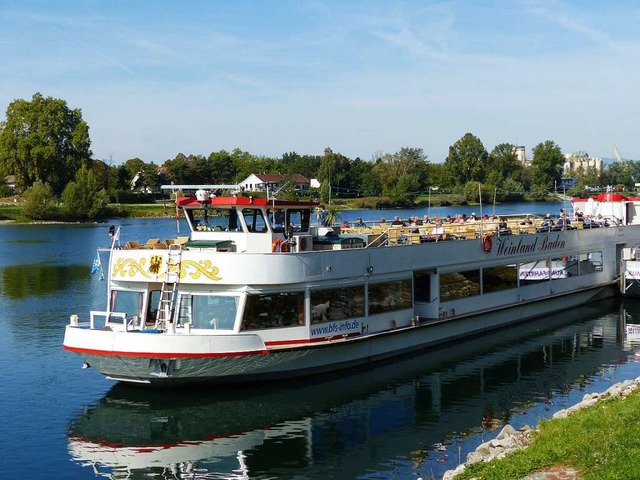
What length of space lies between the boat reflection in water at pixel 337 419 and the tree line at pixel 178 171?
72.7 metres

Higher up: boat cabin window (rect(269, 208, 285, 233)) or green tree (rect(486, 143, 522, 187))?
green tree (rect(486, 143, 522, 187))

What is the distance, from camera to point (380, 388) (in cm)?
1980

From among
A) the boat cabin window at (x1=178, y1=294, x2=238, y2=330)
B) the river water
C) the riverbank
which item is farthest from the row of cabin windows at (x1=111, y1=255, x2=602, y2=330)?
the riverbank

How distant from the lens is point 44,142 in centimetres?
11300

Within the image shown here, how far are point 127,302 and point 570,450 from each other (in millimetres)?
11928

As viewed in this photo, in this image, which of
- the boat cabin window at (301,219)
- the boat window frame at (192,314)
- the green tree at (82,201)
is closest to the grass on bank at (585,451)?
the boat window frame at (192,314)

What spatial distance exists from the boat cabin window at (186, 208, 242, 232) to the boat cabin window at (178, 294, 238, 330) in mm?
2304

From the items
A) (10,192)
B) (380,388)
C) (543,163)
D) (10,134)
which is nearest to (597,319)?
(380,388)

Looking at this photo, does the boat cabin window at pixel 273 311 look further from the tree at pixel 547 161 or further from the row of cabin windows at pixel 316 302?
the tree at pixel 547 161

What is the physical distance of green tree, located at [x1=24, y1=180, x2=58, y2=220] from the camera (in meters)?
97.9

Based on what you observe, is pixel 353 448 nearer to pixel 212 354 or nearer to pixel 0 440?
pixel 212 354

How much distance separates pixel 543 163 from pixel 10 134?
324 feet

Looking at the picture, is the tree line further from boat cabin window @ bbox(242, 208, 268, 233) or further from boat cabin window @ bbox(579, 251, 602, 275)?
boat cabin window @ bbox(242, 208, 268, 233)

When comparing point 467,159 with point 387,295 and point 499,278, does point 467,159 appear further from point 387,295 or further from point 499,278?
point 387,295
